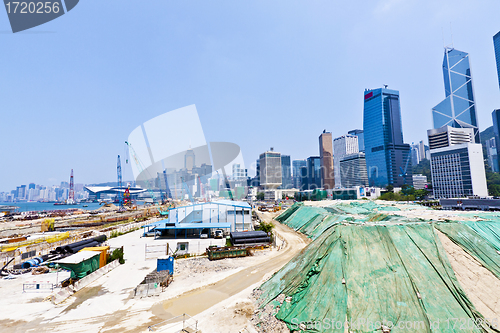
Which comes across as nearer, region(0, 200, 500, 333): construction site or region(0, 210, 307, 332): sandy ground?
region(0, 200, 500, 333): construction site

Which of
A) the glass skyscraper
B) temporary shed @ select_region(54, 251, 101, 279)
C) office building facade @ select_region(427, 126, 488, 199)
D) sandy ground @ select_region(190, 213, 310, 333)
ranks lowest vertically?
sandy ground @ select_region(190, 213, 310, 333)

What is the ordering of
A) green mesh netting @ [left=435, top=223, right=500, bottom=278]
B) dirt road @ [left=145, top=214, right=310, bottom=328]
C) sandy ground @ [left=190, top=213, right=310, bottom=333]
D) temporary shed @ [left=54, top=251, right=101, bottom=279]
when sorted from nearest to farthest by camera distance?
sandy ground @ [left=190, top=213, right=310, bottom=333]
green mesh netting @ [left=435, top=223, right=500, bottom=278]
dirt road @ [left=145, top=214, right=310, bottom=328]
temporary shed @ [left=54, top=251, right=101, bottom=279]

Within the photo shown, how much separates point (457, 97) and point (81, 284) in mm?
245708

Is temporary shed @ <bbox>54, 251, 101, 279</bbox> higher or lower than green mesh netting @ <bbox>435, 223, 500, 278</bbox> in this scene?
lower

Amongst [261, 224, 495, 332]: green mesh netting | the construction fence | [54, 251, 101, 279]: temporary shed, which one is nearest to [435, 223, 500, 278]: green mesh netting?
the construction fence

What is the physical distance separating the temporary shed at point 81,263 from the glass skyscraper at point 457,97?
228095mm

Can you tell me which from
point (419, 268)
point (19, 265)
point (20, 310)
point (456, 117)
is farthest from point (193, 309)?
point (456, 117)

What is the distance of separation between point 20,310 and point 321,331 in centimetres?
1807

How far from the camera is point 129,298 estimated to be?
16.4m

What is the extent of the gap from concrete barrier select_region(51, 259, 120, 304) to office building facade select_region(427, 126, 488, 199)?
13800 centimetres

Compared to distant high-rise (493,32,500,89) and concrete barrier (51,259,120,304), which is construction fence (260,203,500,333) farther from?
distant high-rise (493,32,500,89)

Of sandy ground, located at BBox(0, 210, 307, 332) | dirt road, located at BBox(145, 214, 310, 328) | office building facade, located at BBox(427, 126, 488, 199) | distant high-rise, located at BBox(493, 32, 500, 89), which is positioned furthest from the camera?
distant high-rise, located at BBox(493, 32, 500, 89)

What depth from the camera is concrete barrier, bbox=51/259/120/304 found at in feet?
53.3

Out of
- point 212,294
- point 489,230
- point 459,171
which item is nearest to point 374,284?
point 212,294
